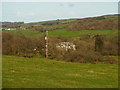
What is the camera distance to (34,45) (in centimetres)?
3762

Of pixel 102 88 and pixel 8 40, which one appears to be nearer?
pixel 102 88

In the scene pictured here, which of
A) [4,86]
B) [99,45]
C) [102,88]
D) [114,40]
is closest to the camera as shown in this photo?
[4,86]

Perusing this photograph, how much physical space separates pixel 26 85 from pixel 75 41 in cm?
3590

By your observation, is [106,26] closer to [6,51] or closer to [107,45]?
[107,45]

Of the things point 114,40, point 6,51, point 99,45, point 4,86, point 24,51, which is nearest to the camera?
point 4,86

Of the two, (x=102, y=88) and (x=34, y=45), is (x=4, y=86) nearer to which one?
(x=102, y=88)

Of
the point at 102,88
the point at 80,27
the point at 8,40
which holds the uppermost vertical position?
the point at 80,27

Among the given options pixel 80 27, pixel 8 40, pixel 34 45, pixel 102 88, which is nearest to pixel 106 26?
pixel 80 27

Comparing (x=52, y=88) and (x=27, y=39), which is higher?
(x=27, y=39)

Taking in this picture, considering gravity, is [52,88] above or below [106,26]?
below

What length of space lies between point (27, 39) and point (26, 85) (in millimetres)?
28790

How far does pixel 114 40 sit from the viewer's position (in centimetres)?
4869

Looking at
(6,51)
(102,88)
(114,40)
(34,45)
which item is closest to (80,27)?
(114,40)

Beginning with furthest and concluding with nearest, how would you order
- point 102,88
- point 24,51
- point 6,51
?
1. point 24,51
2. point 6,51
3. point 102,88
